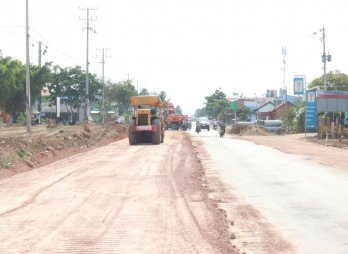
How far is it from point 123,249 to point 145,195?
5298 millimetres

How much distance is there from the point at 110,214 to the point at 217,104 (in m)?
136

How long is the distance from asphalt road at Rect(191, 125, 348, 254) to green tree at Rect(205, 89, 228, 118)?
11284cm

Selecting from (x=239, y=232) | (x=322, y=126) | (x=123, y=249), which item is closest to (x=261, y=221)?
(x=239, y=232)

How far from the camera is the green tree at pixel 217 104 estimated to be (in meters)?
143

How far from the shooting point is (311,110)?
48344 mm

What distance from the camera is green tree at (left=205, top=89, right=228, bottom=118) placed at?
469 ft

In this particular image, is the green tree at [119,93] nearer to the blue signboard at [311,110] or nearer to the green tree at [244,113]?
the green tree at [244,113]

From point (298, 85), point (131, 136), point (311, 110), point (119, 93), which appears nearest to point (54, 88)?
point (119, 93)

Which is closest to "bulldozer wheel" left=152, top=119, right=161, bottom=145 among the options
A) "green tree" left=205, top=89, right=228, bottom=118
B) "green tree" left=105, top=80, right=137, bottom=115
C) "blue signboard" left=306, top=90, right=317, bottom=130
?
"blue signboard" left=306, top=90, right=317, bottom=130

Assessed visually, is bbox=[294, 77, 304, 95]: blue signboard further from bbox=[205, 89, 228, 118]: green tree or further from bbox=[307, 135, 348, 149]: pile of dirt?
bbox=[205, 89, 228, 118]: green tree

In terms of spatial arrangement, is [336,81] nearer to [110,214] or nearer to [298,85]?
[298,85]

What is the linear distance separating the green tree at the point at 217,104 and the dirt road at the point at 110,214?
11823 centimetres

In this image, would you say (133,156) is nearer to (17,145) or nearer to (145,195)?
(17,145)

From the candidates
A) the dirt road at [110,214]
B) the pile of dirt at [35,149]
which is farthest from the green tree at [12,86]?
the dirt road at [110,214]
